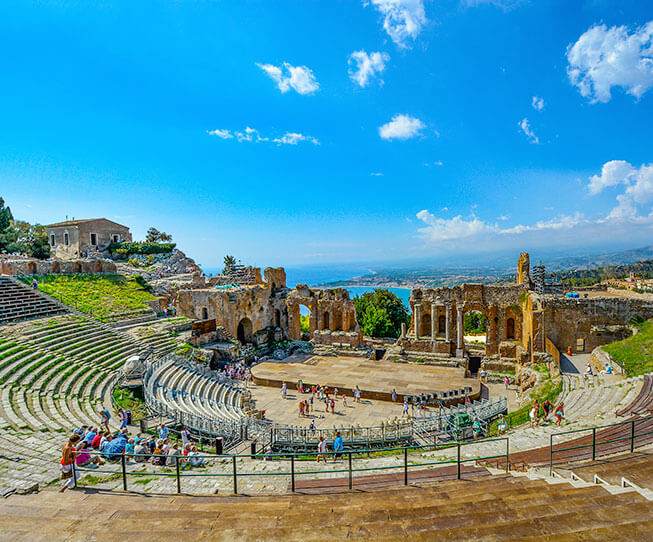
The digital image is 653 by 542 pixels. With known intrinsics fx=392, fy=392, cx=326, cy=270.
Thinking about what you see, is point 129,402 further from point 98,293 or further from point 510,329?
point 510,329

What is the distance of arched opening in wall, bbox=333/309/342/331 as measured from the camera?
3956cm

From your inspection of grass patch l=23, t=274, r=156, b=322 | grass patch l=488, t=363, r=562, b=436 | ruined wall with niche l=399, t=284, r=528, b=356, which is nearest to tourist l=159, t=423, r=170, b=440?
grass patch l=488, t=363, r=562, b=436

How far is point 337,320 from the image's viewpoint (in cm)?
3981

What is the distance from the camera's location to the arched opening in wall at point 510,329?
3406 centimetres

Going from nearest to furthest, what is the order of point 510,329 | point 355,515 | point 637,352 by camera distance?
point 355,515 < point 637,352 < point 510,329

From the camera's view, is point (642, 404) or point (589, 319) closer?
point (642, 404)

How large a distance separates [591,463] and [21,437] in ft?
49.1

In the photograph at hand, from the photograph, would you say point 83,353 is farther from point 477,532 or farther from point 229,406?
point 477,532

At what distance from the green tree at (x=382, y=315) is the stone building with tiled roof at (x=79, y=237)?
126 ft

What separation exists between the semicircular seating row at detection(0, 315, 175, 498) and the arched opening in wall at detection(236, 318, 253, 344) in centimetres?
1161

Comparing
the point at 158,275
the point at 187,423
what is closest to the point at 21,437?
the point at 187,423

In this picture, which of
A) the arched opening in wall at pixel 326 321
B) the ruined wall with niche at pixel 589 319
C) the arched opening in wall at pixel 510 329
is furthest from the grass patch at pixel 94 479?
the arched opening in wall at pixel 510 329

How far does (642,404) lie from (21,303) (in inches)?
Answer: 1308

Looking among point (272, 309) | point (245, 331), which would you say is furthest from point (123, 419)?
point (272, 309)
